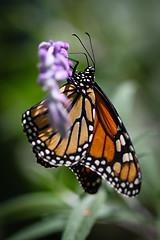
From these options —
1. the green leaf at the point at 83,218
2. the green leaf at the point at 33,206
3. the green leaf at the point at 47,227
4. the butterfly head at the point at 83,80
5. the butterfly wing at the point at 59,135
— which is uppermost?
the butterfly head at the point at 83,80

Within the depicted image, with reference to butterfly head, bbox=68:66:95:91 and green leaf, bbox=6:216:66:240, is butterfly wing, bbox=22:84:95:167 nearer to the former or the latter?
butterfly head, bbox=68:66:95:91

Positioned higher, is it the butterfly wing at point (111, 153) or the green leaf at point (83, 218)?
the butterfly wing at point (111, 153)

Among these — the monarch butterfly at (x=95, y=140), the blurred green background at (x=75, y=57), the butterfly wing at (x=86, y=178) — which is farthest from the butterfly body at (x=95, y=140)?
the blurred green background at (x=75, y=57)

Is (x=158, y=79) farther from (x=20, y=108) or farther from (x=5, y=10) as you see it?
(x=5, y=10)

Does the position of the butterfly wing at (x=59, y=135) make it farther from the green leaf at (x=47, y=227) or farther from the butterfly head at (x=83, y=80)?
the green leaf at (x=47, y=227)

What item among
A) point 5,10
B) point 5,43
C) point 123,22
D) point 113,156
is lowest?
point 113,156

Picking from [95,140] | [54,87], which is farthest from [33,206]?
[54,87]

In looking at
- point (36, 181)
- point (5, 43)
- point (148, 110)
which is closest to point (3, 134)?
point (36, 181)

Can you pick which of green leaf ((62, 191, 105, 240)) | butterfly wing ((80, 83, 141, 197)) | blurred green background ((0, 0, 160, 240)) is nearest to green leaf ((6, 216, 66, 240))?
green leaf ((62, 191, 105, 240))

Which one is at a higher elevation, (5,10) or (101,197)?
(5,10)
